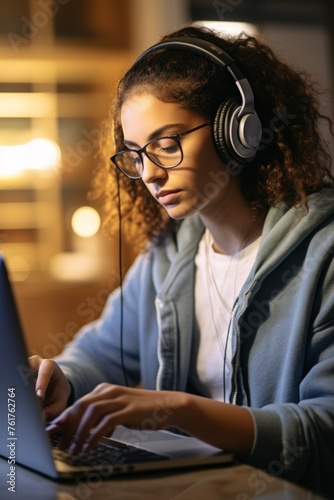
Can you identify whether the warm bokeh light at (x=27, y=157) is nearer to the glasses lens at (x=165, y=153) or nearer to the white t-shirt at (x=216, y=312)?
the white t-shirt at (x=216, y=312)

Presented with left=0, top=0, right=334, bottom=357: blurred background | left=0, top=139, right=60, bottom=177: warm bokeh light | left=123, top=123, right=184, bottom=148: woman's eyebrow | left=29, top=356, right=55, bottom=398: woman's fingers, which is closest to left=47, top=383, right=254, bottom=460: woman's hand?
left=29, top=356, right=55, bottom=398: woman's fingers

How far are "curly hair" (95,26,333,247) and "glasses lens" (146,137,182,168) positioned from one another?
7cm

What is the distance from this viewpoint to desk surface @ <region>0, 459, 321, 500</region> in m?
0.71

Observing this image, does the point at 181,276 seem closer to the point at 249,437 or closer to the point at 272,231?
the point at 272,231

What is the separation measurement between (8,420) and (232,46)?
2.46ft

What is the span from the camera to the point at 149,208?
1510mm

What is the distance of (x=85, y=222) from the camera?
3.61 m

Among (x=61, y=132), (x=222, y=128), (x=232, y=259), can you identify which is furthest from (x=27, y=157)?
(x=222, y=128)

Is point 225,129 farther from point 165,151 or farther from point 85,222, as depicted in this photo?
point 85,222

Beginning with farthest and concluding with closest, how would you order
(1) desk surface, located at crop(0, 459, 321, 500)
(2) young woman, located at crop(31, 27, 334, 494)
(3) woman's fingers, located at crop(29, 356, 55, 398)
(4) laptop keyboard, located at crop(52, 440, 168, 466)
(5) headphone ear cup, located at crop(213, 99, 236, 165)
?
(5) headphone ear cup, located at crop(213, 99, 236, 165) → (3) woman's fingers, located at crop(29, 356, 55, 398) → (2) young woman, located at crop(31, 27, 334, 494) → (4) laptop keyboard, located at crop(52, 440, 168, 466) → (1) desk surface, located at crop(0, 459, 321, 500)

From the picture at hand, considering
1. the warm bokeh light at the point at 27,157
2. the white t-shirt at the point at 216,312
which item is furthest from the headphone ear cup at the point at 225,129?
the warm bokeh light at the point at 27,157

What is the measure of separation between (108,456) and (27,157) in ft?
9.35

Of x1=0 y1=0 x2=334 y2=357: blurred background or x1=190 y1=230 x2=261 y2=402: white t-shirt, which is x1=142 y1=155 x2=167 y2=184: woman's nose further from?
x1=0 y1=0 x2=334 y2=357: blurred background

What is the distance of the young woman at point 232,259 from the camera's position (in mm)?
976
